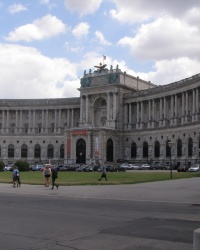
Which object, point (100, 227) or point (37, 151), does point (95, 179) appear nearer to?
point (100, 227)

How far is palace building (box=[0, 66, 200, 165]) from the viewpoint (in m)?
112

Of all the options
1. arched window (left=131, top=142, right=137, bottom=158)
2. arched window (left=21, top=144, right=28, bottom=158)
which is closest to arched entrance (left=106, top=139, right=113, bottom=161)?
arched window (left=131, top=142, right=137, bottom=158)

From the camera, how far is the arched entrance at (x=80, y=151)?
128 meters

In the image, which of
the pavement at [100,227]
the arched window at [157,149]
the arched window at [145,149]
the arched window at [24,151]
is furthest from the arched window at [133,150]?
the pavement at [100,227]

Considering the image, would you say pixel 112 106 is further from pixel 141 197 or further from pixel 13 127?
pixel 141 197

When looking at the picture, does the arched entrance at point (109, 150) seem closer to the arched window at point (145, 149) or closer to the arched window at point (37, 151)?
the arched window at point (145, 149)

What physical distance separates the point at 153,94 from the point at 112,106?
14637mm

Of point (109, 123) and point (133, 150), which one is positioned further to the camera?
point (109, 123)

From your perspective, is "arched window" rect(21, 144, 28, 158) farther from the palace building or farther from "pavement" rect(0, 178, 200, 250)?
"pavement" rect(0, 178, 200, 250)

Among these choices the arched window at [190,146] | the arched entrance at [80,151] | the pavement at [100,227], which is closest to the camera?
the pavement at [100,227]

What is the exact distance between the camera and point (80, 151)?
129000mm

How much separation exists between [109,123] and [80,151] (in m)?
12.5

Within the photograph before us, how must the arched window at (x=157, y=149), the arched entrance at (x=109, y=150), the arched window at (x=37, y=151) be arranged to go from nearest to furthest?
the arched window at (x=157, y=149) < the arched entrance at (x=109, y=150) < the arched window at (x=37, y=151)

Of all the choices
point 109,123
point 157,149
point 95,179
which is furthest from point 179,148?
point 95,179
